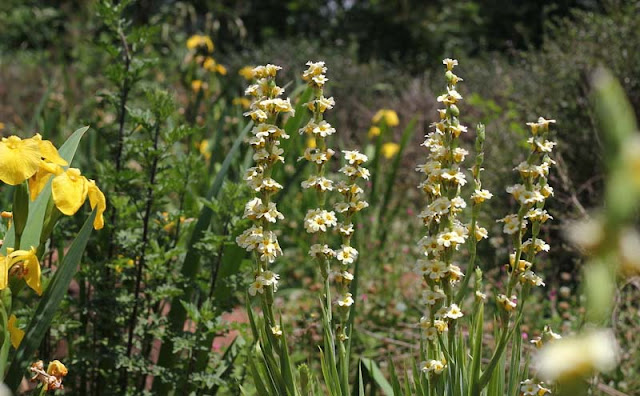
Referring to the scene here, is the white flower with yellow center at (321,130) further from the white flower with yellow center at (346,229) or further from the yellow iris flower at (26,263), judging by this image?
the yellow iris flower at (26,263)

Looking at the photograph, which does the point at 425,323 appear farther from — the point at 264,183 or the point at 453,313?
the point at 264,183

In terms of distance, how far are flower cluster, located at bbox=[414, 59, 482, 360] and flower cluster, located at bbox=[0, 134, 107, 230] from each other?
1.70 ft

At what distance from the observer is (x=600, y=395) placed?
2131 mm

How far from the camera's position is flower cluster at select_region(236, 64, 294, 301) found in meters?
1.20

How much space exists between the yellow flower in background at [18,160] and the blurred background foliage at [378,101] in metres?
0.66

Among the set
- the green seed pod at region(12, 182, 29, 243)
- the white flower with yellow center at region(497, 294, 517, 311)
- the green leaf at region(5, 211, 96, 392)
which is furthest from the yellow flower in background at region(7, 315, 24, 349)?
the white flower with yellow center at region(497, 294, 517, 311)

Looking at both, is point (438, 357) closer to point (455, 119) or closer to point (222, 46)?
point (455, 119)

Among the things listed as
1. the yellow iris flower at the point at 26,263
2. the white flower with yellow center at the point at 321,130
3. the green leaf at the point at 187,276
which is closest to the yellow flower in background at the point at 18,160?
the yellow iris flower at the point at 26,263

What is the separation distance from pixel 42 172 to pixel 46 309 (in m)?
0.22

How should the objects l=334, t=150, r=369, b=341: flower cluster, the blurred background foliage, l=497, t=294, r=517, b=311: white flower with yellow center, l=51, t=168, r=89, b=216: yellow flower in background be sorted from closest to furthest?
l=51, t=168, r=89, b=216: yellow flower in background
l=497, t=294, r=517, b=311: white flower with yellow center
l=334, t=150, r=369, b=341: flower cluster
the blurred background foliage

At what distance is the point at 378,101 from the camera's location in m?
6.29

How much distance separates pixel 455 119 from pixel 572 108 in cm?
280

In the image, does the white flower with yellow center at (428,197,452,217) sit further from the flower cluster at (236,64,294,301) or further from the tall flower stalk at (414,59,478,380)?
the flower cluster at (236,64,294,301)

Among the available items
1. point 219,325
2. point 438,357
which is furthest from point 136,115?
point 438,357
